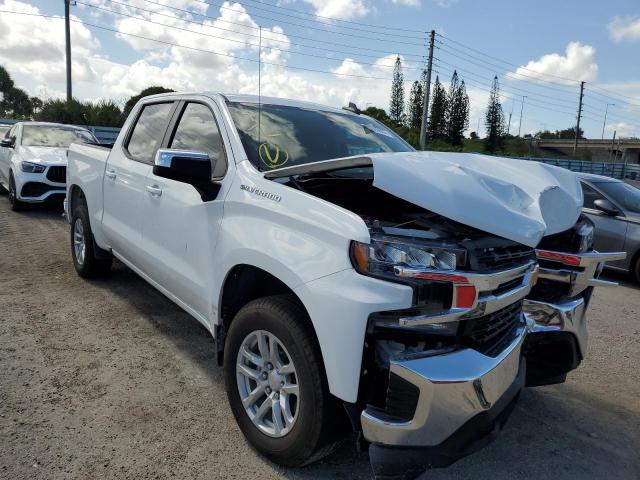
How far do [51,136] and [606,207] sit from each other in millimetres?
10126

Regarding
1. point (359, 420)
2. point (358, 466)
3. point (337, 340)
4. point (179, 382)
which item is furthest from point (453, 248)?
point (179, 382)

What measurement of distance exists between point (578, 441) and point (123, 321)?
3.59 metres

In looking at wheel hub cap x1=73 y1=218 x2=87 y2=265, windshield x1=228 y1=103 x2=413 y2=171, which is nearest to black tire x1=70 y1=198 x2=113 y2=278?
wheel hub cap x1=73 y1=218 x2=87 y2=265

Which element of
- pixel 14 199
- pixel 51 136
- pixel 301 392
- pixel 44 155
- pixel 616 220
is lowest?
pixel 14 199

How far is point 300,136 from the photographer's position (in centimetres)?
346

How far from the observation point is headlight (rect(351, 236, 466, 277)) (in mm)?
2117

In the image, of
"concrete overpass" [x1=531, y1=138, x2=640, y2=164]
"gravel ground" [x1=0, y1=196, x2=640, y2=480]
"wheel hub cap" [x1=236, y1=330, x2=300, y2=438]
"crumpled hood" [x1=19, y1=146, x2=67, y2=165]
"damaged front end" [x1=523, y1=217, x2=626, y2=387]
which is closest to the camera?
"wheel hub cap" [x1=236, y1=330, x2=300, y2=438]

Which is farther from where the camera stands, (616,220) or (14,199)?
(14,199)

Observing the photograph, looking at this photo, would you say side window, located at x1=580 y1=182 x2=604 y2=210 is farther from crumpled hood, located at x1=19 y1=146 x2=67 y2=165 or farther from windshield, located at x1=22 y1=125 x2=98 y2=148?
crumpled hood, located at x1=19 y1=146 x2=67 y2=165

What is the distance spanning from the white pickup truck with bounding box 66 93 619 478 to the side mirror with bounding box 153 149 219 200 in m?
0.01

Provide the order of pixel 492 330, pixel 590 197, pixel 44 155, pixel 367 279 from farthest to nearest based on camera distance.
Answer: pixel 44 155 < pixel 590 197 < pixel 492 330 < pixel 367 279

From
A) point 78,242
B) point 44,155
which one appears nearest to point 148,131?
point 78,242

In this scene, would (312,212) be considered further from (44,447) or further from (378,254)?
(44,447)

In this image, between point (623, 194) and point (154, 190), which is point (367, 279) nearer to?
point (154, 190)
